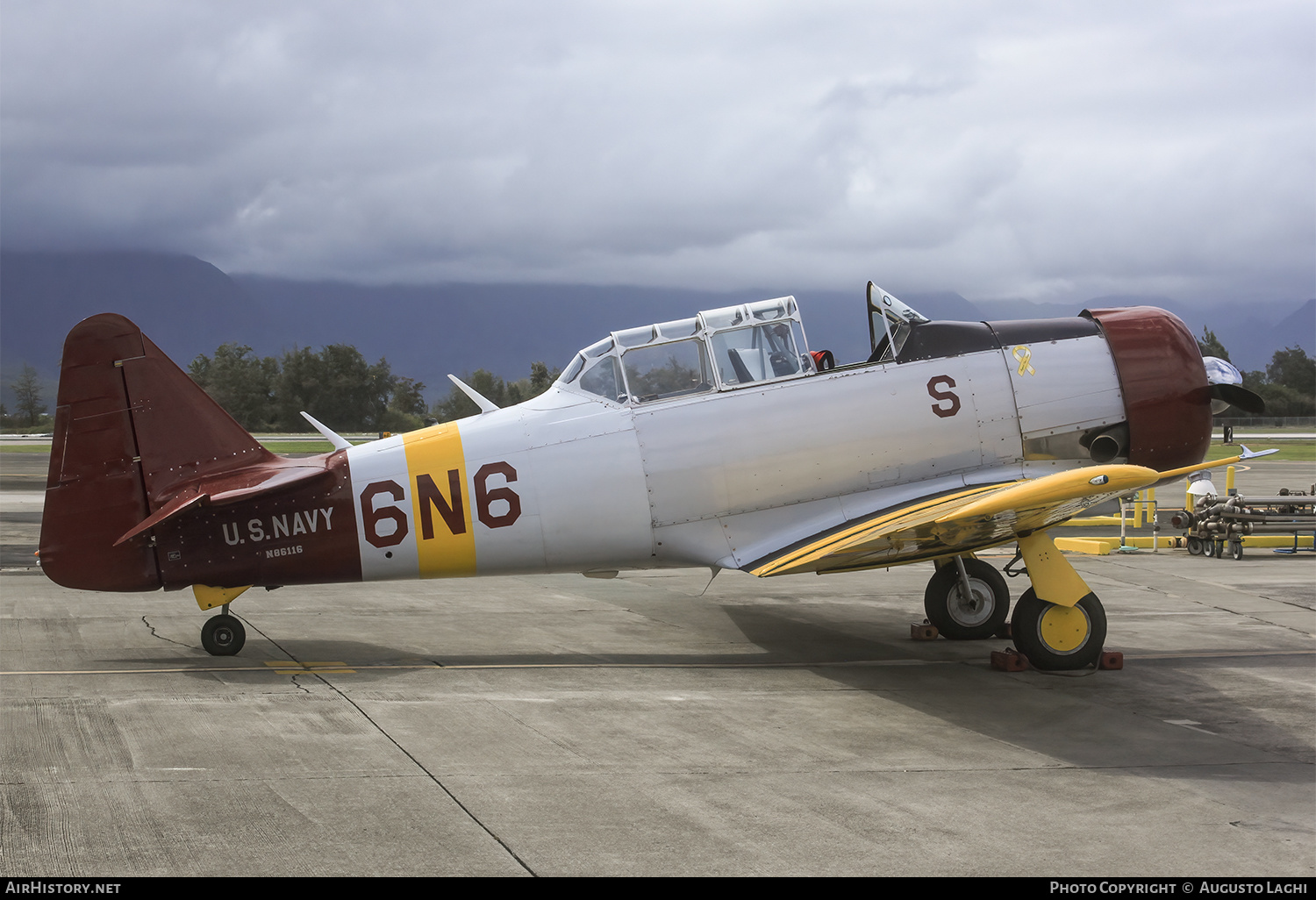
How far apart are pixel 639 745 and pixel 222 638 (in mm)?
4387

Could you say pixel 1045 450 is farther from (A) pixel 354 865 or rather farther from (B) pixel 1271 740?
(A) pixel 354 865

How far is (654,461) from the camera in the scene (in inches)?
347

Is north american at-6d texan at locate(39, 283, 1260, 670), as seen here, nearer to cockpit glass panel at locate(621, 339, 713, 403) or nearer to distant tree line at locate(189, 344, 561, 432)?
cockpit glass panel at locate(621, 339, 713, 403)

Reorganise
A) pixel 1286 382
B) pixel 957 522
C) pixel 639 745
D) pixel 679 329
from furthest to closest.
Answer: pixel 1286 382
pixel 679 329
pixel 957 522
pixel 639 745

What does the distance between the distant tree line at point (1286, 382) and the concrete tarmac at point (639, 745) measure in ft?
248

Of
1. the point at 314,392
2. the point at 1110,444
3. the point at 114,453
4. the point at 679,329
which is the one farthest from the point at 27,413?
the point at 1110,444

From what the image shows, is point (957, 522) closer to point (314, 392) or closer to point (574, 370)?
point (574, 370)

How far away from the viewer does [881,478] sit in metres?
8.86

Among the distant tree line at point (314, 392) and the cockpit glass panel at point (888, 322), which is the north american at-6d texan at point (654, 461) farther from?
the distant tree line at point (314, 392)

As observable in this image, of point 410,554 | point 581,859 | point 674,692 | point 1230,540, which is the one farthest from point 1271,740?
point 1230,540

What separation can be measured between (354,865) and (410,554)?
4.27 m

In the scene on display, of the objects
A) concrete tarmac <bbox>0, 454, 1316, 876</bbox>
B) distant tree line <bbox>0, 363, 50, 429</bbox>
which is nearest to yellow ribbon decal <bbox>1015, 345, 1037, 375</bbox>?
concrete tarmac <bbox>0, 454, 1316, 876</bbox>

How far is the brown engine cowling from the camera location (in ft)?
29.3

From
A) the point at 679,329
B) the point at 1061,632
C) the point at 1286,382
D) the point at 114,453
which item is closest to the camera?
the point at 1061,632
